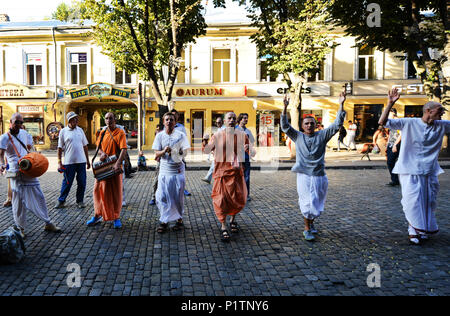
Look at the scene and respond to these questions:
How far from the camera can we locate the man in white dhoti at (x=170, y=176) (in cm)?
566

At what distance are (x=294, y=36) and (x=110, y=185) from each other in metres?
12.7

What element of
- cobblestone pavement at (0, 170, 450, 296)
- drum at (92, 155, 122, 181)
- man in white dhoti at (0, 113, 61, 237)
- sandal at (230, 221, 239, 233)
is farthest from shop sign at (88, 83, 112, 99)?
sandal at (230, 221, 239, 233)

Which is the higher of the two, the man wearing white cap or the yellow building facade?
the yellow building facade

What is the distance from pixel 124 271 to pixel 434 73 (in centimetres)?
1622

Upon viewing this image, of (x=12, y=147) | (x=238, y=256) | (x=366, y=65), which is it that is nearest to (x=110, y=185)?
(x=12, y=147)

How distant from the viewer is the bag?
165 inches

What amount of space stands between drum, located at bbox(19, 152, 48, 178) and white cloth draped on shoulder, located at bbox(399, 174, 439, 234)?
5495 millimetres

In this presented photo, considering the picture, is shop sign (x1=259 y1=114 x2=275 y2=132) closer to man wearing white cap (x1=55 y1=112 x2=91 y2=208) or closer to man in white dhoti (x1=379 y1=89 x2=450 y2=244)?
man wearing white cap (x1=55 y1=112 x2=91 y2=208)

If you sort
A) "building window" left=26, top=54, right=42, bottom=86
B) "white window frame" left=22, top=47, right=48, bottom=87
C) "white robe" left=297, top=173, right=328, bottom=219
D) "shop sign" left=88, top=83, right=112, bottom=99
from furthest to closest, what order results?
"building window" left=26, top=54, right=42, bottom=86 < "white window frame" left=22, top=47, right=48, bottom=87 < "shop sign" left=88, top=83, right=112, bottom=99 < "white robe" left=297, top=173, right=328, bottom=219

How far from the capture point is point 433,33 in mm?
15469

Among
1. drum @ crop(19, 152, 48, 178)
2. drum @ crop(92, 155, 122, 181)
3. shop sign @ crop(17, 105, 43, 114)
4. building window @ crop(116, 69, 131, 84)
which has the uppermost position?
building window @ crop(116, 69, 131, 84)

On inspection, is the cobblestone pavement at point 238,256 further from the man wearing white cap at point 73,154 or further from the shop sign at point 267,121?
the shop sign at point 267,121

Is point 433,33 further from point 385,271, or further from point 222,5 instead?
point 385,271
